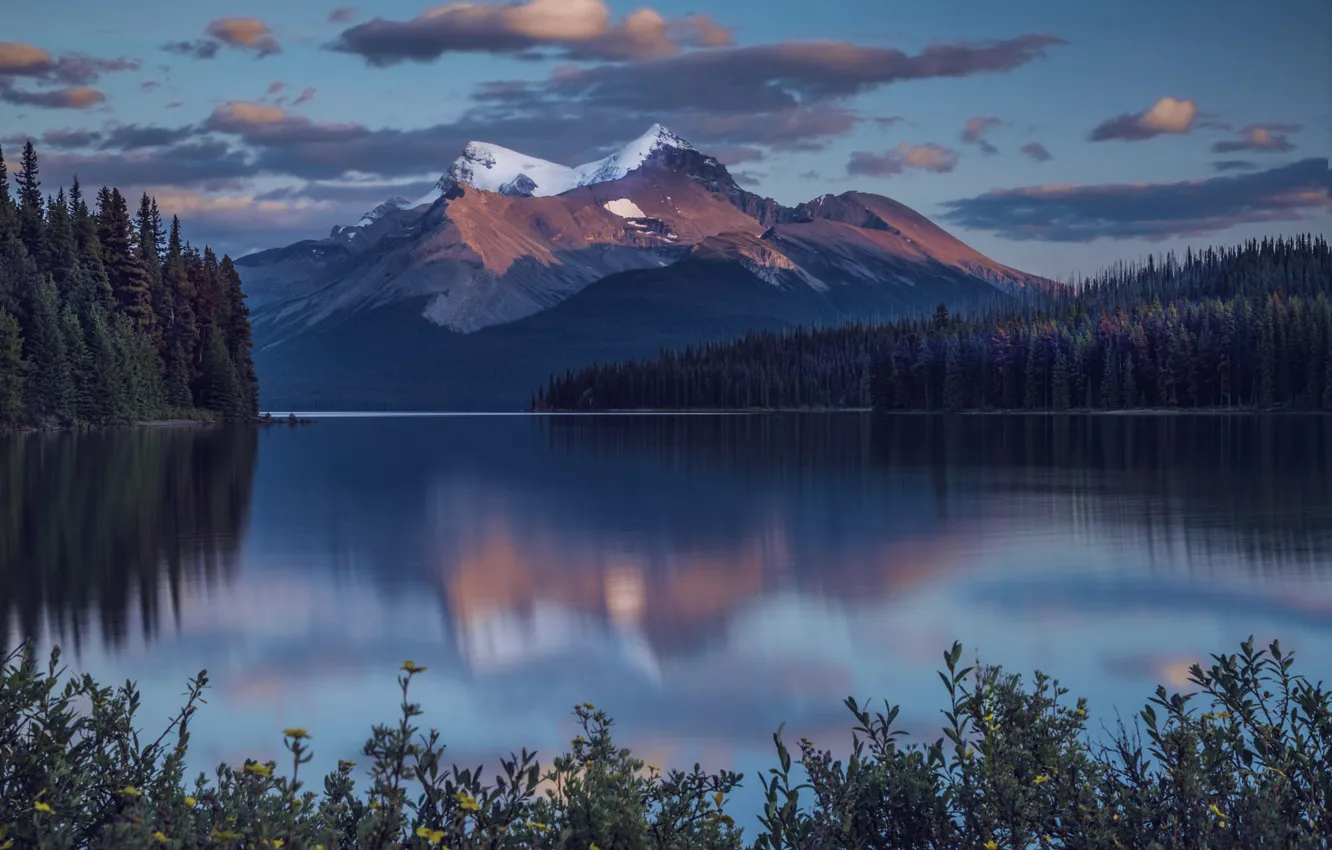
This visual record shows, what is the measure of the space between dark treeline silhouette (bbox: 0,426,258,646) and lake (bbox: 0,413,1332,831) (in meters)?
0.16

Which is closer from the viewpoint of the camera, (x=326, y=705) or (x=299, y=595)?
(x=326, y=705)

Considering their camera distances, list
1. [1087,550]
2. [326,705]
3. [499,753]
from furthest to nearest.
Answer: [1087,550] < [326,705] < [499,753]

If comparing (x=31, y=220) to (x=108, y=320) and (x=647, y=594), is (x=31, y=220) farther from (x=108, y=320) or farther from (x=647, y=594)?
(x=647, y=594)

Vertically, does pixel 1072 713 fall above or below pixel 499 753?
above

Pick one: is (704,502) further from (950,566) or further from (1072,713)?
(1072,713)

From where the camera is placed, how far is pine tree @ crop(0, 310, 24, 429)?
338 ft

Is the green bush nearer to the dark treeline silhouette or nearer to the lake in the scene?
the lake

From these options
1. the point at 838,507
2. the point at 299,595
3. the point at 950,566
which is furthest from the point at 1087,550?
the point at 299,595

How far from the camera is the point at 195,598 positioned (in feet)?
86.1

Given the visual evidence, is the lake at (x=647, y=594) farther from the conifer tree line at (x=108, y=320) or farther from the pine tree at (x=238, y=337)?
the pine tree at (x=238, y=337)

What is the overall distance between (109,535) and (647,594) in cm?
1869

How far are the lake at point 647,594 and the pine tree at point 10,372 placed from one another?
51.2m

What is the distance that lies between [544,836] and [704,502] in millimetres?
40496

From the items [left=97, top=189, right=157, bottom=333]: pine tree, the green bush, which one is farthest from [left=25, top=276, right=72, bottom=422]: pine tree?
the green bush
